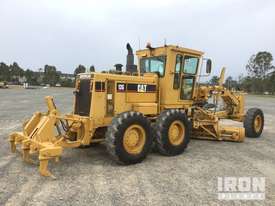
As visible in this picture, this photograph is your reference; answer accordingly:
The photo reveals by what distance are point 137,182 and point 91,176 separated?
3.00ft

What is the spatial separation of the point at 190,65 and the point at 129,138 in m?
3.21

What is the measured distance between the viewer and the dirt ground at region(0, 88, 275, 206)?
4.77 metres

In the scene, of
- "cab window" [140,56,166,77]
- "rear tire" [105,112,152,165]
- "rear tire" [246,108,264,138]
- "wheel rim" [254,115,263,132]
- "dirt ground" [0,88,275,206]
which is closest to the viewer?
"dirt ground" [0,88,275,206]

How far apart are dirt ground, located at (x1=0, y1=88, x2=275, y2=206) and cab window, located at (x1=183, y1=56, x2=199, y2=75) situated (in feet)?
7.18

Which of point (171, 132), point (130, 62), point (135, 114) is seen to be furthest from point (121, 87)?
point (171, 132)

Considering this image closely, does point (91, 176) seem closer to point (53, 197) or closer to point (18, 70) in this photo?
point (53, 197)

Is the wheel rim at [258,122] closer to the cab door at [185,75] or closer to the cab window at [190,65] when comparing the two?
the cab door at [185,75]

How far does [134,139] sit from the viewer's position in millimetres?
6812

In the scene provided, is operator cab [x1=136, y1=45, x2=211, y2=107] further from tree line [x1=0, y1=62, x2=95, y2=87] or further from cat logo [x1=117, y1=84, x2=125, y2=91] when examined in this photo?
tree line [x1=0, y1=62, x2=95, y2=87]

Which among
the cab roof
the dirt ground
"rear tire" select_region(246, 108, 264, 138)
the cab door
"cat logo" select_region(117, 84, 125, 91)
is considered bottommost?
the dirt ground

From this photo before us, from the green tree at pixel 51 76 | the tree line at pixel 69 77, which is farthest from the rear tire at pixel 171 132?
the green tree at pixel 51 76

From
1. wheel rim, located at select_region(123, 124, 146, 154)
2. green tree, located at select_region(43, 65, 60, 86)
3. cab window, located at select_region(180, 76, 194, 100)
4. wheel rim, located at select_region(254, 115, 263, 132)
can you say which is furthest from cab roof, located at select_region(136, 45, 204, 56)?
green tree, located at select_region(43, 65, 60, 86)

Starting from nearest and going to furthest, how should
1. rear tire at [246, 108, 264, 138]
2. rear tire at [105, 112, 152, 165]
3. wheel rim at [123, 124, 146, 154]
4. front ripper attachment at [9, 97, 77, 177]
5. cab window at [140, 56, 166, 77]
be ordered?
front ripper attachment at [9, 97, 77, 177]
rear tire at [105, 112, 152, 165]
wheel rim at [123, 124, 146, 154]
cab window at [140, 56, 166, 77]
rear tire at [246, 108, 264, 138]

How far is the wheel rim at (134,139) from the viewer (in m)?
6.63
